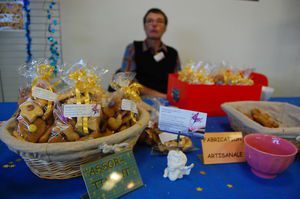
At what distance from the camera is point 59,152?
479mm

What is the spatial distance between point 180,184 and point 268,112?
2.06ft

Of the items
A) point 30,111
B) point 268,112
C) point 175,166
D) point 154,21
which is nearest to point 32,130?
point 30,111

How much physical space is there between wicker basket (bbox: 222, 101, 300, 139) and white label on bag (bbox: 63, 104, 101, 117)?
1.63 feet

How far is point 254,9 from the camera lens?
96.7 inches

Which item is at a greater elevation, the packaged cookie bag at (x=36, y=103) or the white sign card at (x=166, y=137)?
the packaged cookie bag at (x=36, y=103)

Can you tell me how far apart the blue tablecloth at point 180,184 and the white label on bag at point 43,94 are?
20cm

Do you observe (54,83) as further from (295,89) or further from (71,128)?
(295,89)

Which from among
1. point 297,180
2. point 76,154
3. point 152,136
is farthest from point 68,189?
point 297,180

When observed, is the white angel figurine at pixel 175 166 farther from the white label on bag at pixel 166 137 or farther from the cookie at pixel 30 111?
the cookie at pixel 30 111

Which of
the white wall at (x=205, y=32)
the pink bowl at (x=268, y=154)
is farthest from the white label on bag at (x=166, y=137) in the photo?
the white wall at (x=205, y=32)

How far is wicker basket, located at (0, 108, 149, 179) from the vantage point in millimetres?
479

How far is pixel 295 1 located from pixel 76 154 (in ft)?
9.79

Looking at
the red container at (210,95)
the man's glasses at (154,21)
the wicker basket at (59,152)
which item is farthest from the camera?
the man's glasses at (154,21)

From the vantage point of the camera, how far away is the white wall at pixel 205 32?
2176 mm
